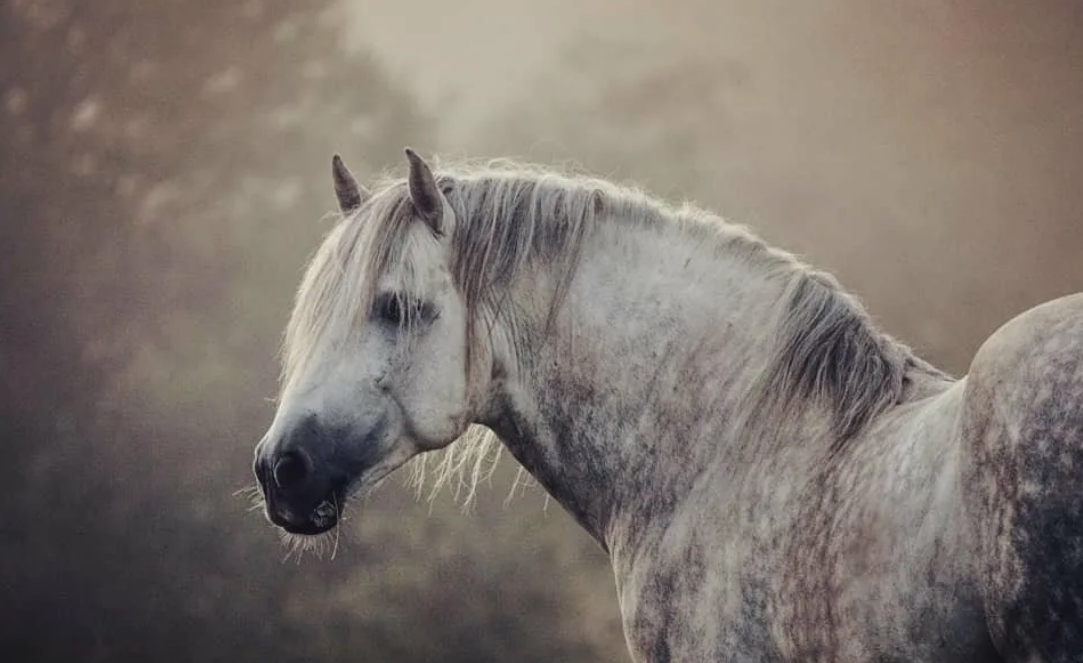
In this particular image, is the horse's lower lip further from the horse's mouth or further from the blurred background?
the blurred background

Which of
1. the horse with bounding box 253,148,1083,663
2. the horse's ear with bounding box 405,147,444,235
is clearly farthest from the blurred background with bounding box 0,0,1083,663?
the horse's ear with bounding box 405,147,444,235

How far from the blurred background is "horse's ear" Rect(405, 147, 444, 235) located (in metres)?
1.64

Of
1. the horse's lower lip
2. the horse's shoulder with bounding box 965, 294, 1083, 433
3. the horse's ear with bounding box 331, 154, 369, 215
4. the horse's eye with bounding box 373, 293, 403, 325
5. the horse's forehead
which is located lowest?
the horse's lower lip

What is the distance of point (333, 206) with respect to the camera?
3334 mm

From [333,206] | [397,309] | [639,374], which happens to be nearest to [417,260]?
[397,309]

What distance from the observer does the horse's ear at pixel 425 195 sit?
148 cm

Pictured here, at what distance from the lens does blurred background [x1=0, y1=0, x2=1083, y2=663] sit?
294 cm

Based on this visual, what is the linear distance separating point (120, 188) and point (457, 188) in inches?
87.3

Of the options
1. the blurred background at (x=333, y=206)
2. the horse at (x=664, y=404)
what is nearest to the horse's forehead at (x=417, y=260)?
the horse at (x=664, y=404)

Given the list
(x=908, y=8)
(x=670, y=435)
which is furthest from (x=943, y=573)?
(x=908, y=8)

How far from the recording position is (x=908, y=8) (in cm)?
305

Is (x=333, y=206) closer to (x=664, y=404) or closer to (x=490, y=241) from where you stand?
(x=490, y=241)

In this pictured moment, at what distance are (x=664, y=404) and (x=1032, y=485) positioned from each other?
1.84 ft

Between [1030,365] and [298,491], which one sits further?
[298,491]
